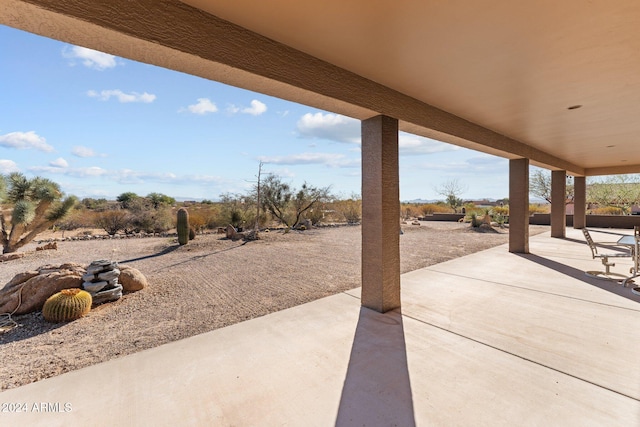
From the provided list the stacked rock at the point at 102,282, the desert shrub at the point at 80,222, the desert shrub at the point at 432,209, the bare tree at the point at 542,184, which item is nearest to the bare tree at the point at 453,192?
the desert shrub at the point at 432,209

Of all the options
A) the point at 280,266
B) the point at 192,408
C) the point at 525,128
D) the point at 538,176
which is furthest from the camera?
the point at 538,176

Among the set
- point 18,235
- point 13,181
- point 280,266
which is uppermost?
point 13,181

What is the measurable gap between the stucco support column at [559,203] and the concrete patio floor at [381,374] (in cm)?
786

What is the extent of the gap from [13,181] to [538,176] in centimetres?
3112

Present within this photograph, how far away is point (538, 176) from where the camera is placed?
22.1 meters

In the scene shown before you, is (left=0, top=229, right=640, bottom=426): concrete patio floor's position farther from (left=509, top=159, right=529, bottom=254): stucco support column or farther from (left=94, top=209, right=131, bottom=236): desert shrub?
(left=94, top=209, right=131, bottom=236): desert shrub

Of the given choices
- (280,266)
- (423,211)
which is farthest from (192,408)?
(423,211)

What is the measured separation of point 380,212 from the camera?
3477 millimetres

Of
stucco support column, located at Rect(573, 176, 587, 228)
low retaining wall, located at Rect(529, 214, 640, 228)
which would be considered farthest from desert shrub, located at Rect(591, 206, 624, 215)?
stucco support column, located at Rect(573, 176, 587, 228)

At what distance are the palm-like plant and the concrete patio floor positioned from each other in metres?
9.70

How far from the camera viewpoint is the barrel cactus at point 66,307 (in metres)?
3.72

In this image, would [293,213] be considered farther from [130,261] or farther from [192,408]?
[192,408]

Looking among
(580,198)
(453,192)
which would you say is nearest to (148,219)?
(580,198)

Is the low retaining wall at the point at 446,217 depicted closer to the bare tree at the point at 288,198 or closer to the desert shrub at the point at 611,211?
the desert shrub at the point at 611,211
